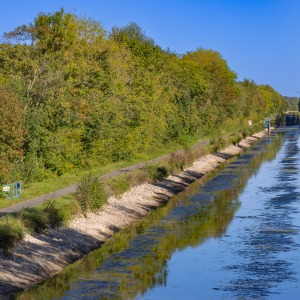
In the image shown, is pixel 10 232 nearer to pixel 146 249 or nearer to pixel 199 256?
pixel 146 249

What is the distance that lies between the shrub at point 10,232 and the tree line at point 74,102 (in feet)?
24.6

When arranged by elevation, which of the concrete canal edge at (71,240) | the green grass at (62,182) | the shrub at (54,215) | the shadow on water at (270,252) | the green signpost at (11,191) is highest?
the green signpost at (11,191)

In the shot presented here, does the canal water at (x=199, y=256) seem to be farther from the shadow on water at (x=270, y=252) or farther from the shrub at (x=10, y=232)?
the shrub at (x=10, y=232)

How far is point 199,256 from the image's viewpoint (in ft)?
91.7

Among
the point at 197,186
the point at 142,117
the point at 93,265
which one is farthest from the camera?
the point at 142,117

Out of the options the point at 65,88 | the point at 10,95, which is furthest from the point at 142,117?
the point at 10,95

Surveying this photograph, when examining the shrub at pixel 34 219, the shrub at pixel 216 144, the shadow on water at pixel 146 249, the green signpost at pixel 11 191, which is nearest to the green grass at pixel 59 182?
the green signpost at pixel 11 191

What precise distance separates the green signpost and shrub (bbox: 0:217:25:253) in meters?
5.76

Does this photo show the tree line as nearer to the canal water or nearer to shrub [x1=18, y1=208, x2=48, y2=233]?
shrub [x1=18, y1=208, x2=48, y2=233]

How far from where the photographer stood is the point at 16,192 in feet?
113

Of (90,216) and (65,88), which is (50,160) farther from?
(90,216)

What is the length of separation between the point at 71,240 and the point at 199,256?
17.7 ft

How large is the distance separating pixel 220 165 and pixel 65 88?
30.1 meters

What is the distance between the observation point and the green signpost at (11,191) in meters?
32.9
